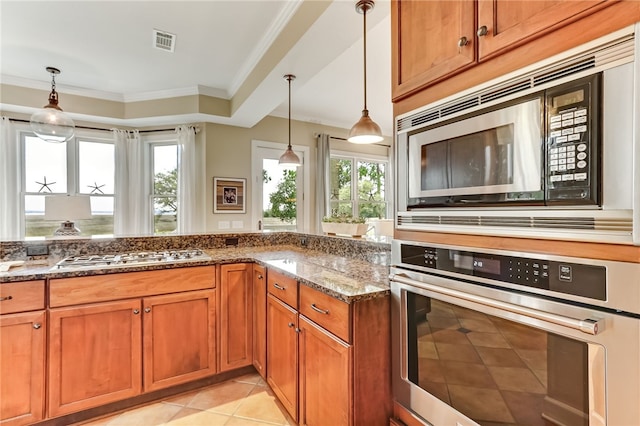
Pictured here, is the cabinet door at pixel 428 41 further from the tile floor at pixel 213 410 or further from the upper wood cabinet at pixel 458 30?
the tile floor at pixel 213 410

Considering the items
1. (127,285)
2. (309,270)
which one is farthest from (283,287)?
(127,285)

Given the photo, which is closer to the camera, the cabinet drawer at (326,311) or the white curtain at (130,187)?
the cabinet drawer at (326,311)

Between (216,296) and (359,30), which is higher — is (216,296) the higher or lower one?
the lower one

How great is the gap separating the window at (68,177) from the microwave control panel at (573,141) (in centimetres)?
497

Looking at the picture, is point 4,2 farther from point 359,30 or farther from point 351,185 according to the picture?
point 351,185

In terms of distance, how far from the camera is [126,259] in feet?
6.82

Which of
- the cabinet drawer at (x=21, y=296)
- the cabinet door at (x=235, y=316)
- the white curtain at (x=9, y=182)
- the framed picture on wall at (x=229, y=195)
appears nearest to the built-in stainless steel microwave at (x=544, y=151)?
the cabinet door at (x=235, y=316)

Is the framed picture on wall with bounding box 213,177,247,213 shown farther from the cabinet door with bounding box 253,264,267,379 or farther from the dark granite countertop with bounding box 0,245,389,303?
the cabinet door with bounding box 253,264,267,379

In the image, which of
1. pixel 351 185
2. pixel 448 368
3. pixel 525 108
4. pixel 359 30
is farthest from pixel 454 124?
pixel 351 185

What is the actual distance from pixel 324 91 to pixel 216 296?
2923mm

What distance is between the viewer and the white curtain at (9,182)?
3748mm

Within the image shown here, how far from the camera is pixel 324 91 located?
13.1 ft

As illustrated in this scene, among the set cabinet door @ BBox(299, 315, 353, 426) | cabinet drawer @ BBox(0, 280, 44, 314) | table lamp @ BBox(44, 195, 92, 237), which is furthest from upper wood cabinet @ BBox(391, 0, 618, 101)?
table lamp @ BBox(44, 195, 92, 237)

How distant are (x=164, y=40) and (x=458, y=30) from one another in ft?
8.83
